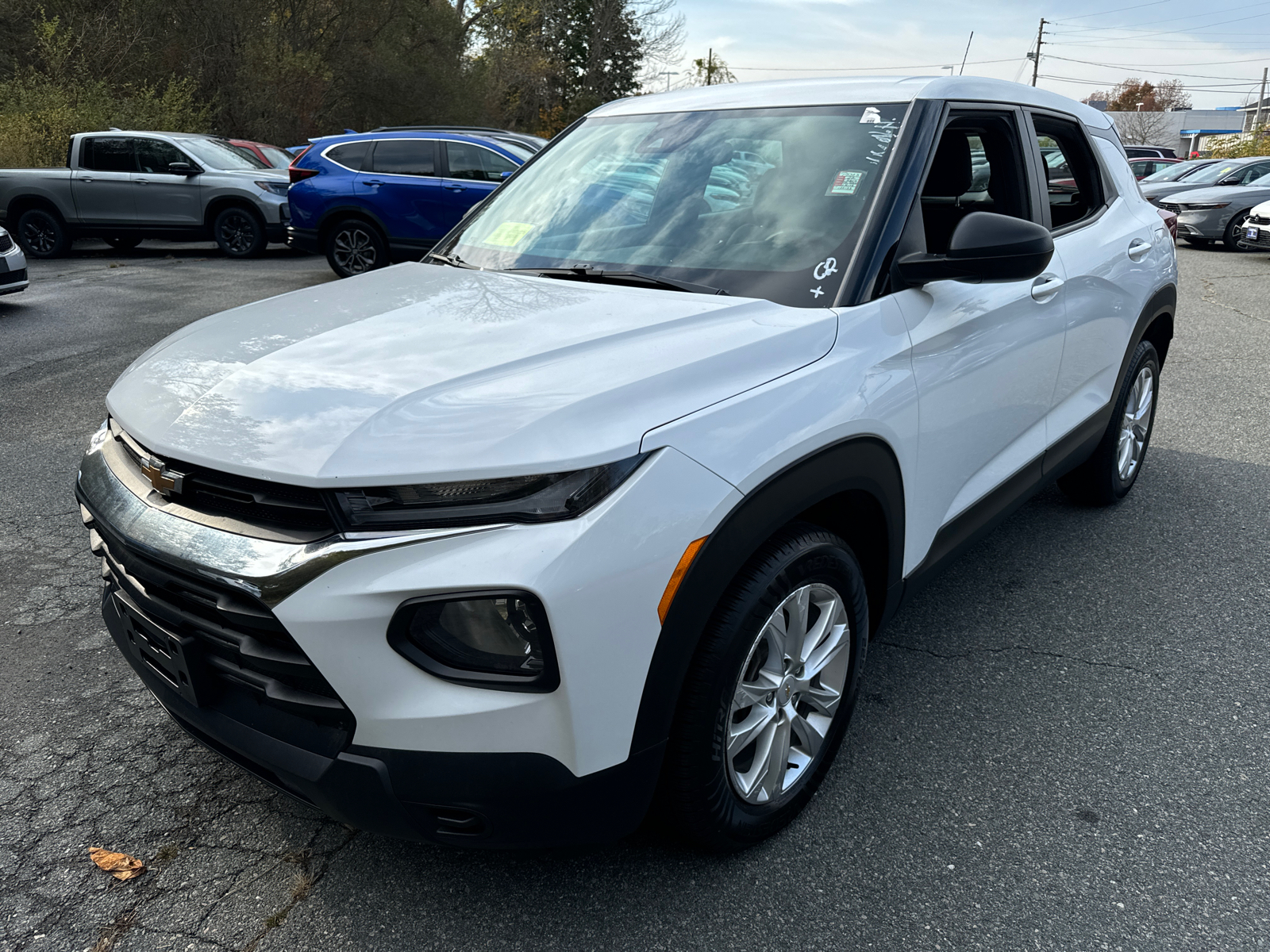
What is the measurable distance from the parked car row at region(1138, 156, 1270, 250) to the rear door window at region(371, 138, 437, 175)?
36.0 ft

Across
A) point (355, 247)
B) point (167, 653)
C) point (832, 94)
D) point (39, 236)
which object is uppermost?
point (832, 94)

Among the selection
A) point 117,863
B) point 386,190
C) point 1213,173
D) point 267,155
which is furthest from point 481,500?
point 1213,173

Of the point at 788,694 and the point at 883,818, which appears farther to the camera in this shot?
the point at 883,818

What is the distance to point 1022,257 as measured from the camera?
2432 mm

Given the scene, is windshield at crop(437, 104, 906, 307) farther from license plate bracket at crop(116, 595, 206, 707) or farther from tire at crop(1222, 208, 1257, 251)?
tire at crop(1222, 208, 1257, 251)

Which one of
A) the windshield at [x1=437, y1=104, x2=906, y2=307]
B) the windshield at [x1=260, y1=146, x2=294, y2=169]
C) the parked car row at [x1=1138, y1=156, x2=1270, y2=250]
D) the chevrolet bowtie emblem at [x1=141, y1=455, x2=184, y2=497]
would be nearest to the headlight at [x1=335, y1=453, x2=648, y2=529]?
the chevrolet bowtie emblem at [x1=141, y1=455, x2=184, y2=497]

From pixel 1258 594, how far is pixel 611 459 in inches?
124

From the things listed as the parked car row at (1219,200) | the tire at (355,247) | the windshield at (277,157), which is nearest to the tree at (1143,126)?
the parked car row at (1219,200)

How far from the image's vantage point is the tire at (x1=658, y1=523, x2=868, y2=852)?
1.93 metres

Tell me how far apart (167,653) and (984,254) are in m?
2.14

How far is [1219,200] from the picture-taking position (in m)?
15.6

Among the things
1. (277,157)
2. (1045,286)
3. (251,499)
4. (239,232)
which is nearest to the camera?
(251,499)

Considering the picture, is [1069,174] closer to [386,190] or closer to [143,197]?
[386,190]

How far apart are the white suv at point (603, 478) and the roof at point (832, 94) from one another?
0.02 metres
